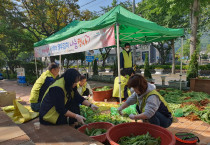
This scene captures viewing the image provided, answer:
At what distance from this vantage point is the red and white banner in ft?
13.9

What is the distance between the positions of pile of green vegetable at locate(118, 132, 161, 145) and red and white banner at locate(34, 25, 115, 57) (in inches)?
102

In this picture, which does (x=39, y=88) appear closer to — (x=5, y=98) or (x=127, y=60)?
(x=5, y=98)

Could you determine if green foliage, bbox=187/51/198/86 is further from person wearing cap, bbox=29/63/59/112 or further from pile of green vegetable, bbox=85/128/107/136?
person wearing cap, bbox=29/63/59/112

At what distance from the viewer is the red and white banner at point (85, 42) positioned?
167 inches

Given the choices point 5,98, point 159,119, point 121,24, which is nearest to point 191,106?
point 159,119

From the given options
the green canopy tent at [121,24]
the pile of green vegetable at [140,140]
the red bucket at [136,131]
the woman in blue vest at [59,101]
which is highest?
the green canopy tent at [121,24]

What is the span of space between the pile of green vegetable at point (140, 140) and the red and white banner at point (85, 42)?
2583 millimetres

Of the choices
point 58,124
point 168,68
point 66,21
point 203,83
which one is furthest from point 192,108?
point 168,68

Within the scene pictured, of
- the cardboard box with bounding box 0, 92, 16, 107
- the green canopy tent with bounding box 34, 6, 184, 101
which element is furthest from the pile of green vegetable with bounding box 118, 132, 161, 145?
the cardboard box with bounding box 0, 92, 16, 107

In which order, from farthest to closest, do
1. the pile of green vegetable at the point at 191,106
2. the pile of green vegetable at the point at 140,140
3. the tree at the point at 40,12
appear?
the tree at the point at 40,12 < the pile of green vegetable at the point at 191,106 < the pile of green vegetable at the point at 140,140

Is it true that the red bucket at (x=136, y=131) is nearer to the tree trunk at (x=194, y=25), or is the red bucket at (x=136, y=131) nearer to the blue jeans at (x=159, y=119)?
the blue jeans at (x=159, y=119)

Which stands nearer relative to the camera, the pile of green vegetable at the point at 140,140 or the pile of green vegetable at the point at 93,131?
the pile of green vegetable at the point at 140,140

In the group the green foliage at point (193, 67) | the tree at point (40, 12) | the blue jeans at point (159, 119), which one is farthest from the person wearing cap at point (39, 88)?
the tree at point (40, 12)

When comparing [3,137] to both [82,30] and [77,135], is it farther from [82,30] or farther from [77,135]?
[82,30]
